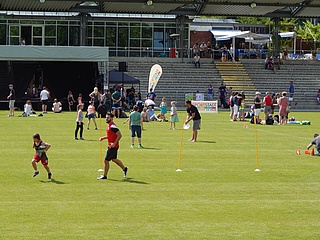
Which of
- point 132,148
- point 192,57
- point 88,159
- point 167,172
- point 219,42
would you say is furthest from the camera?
point 219,42

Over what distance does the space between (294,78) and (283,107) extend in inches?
1036

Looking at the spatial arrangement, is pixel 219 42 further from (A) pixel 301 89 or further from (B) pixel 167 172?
(B) pixel 167 172

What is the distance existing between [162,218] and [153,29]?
173 feet

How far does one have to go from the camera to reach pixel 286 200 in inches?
656

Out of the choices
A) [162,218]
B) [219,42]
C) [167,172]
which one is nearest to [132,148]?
[167,172]

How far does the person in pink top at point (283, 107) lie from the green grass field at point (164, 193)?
869 centimetres

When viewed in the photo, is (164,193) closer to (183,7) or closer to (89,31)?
(183,7)

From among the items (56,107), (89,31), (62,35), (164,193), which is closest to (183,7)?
(89,31)

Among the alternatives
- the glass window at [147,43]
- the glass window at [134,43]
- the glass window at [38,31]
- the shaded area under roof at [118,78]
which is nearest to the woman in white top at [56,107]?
the shaded area under roof at [118,78]

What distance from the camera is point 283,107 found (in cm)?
3844

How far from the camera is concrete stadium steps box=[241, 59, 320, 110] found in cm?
6078

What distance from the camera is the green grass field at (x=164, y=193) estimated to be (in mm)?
13508

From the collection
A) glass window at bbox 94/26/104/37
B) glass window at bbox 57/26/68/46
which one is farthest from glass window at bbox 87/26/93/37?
glass window at bbox 57/26/68/46

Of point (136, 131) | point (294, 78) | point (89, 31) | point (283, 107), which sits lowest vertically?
point (136, 131)
